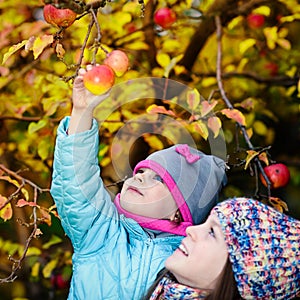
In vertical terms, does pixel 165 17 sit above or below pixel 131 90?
above

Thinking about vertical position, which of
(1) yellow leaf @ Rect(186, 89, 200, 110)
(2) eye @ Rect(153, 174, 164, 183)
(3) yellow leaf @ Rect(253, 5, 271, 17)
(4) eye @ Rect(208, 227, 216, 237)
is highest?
(2) eye @ Rect(153, 174, 164, 183)

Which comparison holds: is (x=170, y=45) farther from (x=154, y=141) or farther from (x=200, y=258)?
(x=200, y=258)

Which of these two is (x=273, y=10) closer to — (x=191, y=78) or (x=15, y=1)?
(x=191, y=78)

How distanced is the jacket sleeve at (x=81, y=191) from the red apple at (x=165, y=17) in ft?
2.80

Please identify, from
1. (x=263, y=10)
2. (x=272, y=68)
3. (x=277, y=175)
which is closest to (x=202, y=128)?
(x=277, y=175)

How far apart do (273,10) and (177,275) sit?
1.66 meters

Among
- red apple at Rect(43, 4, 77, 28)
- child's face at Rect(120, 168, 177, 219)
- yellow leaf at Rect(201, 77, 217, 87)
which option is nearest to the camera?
red apple at Rect(43, 4, 77, 28)

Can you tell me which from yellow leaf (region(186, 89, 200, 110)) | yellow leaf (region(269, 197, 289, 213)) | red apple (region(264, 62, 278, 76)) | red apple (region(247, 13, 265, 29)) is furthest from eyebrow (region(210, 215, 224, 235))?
red apple (region(264, 62, 278, 76))

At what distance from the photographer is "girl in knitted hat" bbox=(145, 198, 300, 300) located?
1282 millimetres

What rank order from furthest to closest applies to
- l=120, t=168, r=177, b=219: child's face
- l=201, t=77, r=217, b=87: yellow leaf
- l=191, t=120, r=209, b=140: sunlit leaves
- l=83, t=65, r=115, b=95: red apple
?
l=201, t=77, r=217, b=87: yellow leaf
l=191, t=120, r=209, b=140: sunlit leaves
l=120, t=168, r=177, b=219: child's face
l=83, t=65, r=115, b=95: red apple

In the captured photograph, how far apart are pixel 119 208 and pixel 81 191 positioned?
0.15 metres

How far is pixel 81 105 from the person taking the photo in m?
1.29

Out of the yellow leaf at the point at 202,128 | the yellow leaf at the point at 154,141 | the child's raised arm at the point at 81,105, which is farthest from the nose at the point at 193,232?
the yellow leaf at the point at 154,141

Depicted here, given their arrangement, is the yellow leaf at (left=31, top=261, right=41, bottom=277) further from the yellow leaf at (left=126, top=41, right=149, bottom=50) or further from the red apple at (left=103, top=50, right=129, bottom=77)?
the red apple at (left=103, top=50, right=129, bottom=77)
